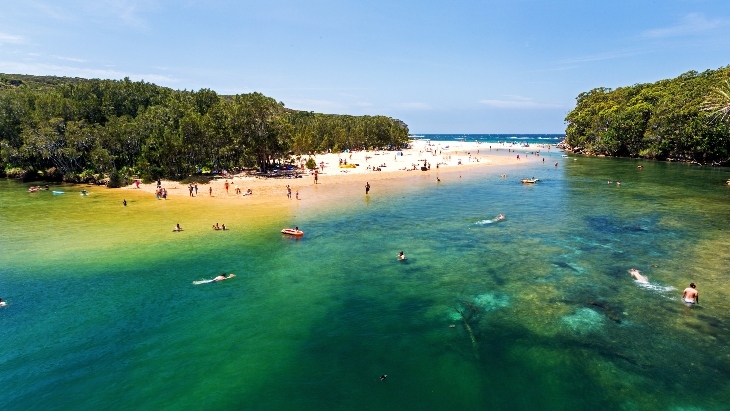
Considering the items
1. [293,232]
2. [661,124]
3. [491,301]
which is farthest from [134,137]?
[661,124]

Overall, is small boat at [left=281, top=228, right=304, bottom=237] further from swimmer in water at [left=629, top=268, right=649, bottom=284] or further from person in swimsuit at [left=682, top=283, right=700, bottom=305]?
person in swimsuit at [left=682, top=283, right=700, bottom=305]

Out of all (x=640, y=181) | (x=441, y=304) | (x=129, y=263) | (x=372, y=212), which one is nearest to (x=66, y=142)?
(x=129, y=263)

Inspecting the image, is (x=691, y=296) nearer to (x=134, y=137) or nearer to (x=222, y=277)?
(x=222, y=277)

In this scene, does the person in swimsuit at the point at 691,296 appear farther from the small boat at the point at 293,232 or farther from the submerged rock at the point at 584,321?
the small boat at the point at 293,232

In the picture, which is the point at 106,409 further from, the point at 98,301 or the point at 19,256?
the point at 19,256

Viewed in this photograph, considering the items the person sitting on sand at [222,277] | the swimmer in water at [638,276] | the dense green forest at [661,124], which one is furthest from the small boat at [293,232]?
the dense green forest at [661,124]
